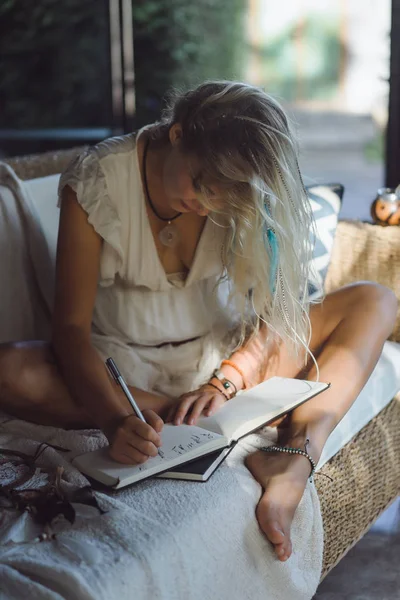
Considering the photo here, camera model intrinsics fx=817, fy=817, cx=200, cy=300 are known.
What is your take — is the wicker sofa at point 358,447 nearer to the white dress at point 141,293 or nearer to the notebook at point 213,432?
the notebook at point 213,432

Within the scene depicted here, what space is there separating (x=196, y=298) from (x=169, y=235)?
15 cm

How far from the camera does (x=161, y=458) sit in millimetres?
1228

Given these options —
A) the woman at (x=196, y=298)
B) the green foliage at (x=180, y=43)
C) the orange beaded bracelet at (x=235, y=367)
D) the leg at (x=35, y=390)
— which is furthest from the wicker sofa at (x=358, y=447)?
the green foliage at (x=180, y=43)

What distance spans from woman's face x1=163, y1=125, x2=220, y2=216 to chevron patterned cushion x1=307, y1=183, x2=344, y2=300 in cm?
47

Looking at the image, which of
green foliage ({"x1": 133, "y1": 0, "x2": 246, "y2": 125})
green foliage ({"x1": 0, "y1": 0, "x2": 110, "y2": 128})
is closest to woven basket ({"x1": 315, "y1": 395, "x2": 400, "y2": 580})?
green foliage ({"x1": 0, "y1": 0, "x2": 110, "y2": 128})

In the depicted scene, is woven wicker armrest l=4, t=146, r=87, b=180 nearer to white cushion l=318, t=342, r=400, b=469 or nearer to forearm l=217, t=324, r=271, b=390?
forearm l=217, t=324, r=271, b=390

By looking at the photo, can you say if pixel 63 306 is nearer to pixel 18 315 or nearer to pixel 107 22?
pixel 18 315

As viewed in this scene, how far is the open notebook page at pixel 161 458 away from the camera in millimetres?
1194

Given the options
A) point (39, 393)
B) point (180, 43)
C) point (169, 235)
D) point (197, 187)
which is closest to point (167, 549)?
point (39, 393)

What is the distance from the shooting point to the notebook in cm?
121

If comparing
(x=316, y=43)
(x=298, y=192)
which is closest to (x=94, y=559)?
(x=298, y=192)

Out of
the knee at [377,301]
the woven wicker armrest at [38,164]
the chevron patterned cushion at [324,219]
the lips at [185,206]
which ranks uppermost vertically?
the lips at [185,206]

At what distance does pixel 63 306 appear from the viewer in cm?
154

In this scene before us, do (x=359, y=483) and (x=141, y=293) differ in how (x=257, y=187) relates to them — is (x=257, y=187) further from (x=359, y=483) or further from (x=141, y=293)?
(x=359, y=483)
